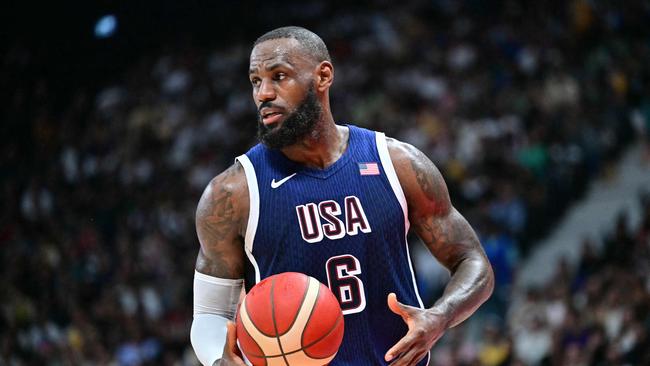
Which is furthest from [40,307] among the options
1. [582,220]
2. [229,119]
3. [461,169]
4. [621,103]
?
[621,103]

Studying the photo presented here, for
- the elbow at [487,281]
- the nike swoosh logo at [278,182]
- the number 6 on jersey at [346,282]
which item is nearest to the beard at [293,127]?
the nike swoosh logo at [278,182]

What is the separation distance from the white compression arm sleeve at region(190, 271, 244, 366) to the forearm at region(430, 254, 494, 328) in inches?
35.8

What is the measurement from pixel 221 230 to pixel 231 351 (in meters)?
0.62

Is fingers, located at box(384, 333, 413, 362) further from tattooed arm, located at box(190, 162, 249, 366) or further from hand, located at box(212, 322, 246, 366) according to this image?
tattooed arm, located at box(190, 162, 249, 366)

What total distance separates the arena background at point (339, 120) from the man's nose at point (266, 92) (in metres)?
6.23

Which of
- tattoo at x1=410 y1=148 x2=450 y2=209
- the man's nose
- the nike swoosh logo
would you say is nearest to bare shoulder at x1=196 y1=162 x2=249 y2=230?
the nike swoosh logo

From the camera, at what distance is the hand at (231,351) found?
13.7 feet

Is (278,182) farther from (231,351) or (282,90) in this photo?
(231,351)

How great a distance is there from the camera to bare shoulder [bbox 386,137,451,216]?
15.5ft

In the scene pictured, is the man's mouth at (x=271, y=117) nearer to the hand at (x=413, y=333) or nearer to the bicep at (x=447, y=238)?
the bicep at (x=447, y=238)

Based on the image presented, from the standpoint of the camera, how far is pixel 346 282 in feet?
14.8

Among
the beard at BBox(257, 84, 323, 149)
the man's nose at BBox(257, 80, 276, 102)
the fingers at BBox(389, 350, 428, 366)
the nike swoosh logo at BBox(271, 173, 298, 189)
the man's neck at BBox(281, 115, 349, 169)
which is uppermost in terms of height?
the man's nose at BBox(257, 80, 276, 102)

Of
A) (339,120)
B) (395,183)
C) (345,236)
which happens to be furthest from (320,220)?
(339,120)

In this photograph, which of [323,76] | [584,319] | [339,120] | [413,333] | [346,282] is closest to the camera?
[413,333]
